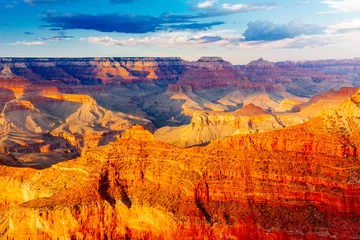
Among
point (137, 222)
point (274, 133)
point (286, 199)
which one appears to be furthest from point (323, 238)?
point (137, 222)

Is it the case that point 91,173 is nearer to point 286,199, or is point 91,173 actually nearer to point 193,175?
point 193,175

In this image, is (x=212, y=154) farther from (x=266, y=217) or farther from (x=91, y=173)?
(x=91, y=173)

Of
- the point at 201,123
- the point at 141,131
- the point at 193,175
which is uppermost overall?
the point at 141,131

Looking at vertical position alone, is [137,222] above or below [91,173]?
below

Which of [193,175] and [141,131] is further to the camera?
[141,131]

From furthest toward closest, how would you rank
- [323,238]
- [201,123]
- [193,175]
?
1. [201,123]
2. [193,175]
3. [323,238]

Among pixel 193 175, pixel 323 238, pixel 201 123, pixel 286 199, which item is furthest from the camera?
pixel 201 123
